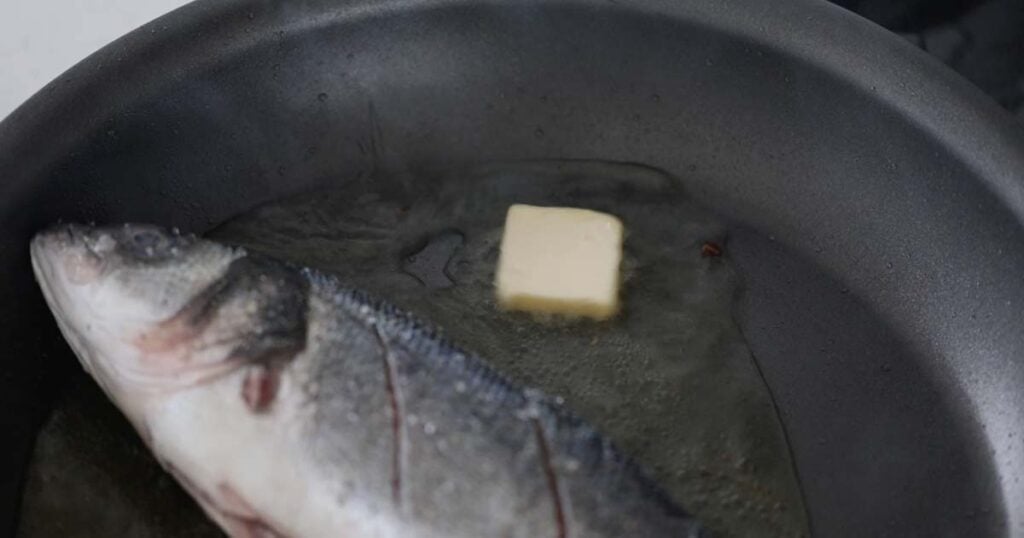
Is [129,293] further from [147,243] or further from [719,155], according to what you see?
[719,155]

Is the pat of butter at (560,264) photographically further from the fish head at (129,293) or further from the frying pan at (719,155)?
the fish head at (129,293)

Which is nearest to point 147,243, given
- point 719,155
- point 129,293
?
point 129,293

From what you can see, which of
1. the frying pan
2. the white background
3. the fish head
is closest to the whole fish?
the fish head

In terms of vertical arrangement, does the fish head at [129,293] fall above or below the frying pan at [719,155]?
below

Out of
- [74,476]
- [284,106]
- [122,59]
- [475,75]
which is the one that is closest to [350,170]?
[284,106]

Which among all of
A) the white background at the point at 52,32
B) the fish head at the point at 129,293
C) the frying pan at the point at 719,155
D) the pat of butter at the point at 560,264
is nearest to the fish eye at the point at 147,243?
the fish head at the point at 129,293

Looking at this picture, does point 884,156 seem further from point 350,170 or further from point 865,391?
point 350,170

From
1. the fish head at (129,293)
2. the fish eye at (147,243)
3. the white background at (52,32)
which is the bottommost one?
the fish head at (129,293)
